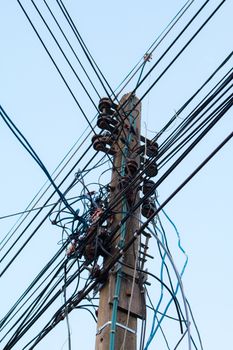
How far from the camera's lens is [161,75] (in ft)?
17.8

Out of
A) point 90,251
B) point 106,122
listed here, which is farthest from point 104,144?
point 90,251

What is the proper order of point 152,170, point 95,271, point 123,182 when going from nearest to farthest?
point 95,271 → point 152,170 → point 123,182

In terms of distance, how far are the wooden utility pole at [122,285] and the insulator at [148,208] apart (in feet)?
0.97

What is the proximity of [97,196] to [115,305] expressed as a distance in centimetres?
146

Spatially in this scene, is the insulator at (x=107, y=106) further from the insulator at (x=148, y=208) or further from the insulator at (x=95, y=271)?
the insulator at (x=95, y=271)

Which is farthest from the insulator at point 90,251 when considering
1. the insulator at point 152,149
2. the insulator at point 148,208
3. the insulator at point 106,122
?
the insulator at point 106,122

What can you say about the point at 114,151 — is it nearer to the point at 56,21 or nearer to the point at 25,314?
the point at 56,21

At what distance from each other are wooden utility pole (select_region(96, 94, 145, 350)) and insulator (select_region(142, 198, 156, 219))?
295mm

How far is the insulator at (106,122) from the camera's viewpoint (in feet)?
19.3

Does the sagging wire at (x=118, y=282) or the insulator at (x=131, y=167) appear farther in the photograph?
the insulator at (x=131, y=167)

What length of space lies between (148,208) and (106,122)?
1.03m

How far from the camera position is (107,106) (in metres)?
6.07

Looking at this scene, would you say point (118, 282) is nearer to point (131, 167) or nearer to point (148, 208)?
point (148, 208)

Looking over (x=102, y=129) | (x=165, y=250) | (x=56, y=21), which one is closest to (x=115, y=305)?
(x=165, y=250)
